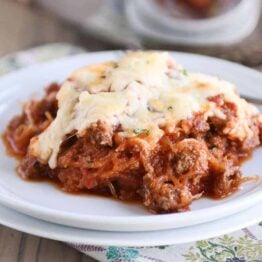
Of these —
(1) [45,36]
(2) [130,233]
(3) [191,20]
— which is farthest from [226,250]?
(1) [45,36]

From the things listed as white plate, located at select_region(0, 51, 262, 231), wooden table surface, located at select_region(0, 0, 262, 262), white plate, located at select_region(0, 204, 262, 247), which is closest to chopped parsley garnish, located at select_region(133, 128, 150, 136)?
white plate, located at select_region(0, 51, 262, 231)

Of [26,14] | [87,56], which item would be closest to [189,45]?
[87,56]

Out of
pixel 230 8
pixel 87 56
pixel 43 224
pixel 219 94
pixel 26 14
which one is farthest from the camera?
pixel 26 14

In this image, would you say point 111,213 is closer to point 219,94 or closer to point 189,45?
point 219,94

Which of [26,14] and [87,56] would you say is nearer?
[87,56]

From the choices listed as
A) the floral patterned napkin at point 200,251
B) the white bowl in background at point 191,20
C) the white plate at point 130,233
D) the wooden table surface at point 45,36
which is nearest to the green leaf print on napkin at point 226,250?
the floral patterned napkin at point 200,251

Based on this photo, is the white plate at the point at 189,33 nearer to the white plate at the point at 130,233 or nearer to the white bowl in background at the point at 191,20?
the white bowl in background at the point at 191,20

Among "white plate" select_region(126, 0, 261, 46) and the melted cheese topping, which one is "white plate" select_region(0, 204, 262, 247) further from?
"white plate" select_region(126, 0, 261, 46)
